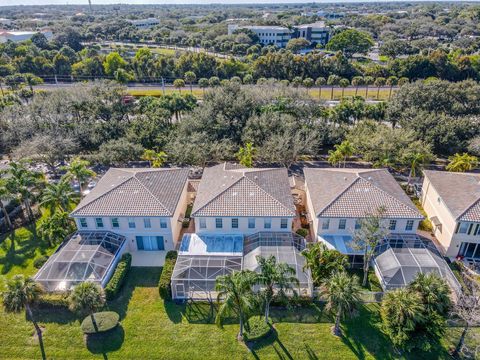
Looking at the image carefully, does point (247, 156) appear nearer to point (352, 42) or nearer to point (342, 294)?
point (342, 294)

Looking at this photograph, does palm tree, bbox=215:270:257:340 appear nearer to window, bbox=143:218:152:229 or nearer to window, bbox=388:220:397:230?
window, bbox=143:218:152:229

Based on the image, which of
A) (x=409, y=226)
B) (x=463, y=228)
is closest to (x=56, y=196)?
(x=409, y=226)

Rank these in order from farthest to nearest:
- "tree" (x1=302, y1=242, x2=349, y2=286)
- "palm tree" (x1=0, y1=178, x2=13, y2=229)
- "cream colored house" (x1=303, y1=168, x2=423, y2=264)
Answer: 1. "palm tree" (x1=0, y1=178, x2=13, y2=229)
2. "cream colored house" (x1=303, y1=168, x2=423, y2=264)
3. "tree" (x1=302, y1=242, x2=349, y2=286)

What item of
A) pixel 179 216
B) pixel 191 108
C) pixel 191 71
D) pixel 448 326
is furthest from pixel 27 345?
pixel 191 71

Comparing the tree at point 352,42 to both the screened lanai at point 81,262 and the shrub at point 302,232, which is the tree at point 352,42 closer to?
the shrub at point 302,232

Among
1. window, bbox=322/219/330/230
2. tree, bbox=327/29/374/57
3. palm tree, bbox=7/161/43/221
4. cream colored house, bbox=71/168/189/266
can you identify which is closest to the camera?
window, bbox=322/219/330/230

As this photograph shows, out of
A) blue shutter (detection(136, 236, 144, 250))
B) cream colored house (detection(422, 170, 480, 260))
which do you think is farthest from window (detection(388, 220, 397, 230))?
blue shutter (detection(136, 236, 144, 250))
